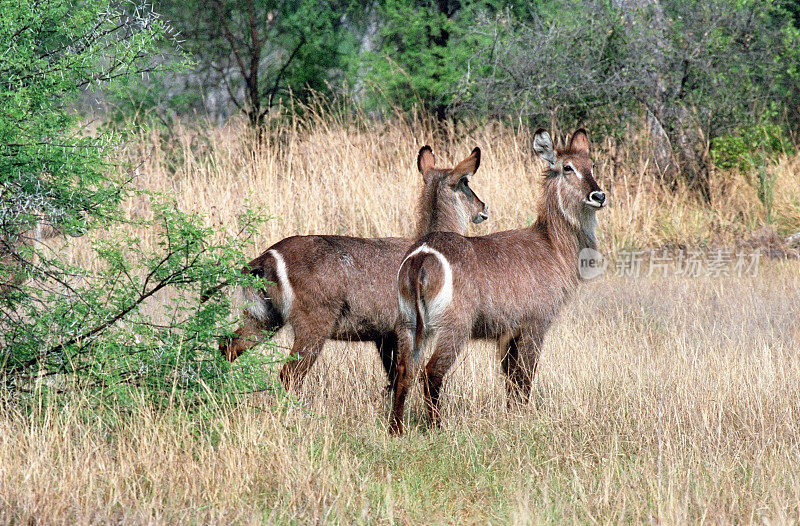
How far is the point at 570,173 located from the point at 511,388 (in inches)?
52.4

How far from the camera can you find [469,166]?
18.5ft

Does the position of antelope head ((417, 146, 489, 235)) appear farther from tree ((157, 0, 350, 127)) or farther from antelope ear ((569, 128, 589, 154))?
tree ((157, 0, 350, 127))

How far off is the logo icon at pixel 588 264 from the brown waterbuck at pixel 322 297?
1.03 m

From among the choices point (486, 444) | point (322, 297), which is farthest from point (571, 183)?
point (486, 444)

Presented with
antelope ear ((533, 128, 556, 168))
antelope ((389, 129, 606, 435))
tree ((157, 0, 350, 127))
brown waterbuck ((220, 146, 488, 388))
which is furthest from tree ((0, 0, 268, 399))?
tree ((157, 0, 350, 127))

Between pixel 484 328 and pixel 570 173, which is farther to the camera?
pixel 570 173

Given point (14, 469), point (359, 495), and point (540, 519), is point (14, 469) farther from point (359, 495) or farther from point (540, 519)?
point (540, 519)

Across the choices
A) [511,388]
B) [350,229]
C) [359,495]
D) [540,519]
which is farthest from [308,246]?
[350,229]

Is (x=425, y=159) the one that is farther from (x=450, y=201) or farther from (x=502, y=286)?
(x=502, y=286)

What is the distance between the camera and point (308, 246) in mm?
4988

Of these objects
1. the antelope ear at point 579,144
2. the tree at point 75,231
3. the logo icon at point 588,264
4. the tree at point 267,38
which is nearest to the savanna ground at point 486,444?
the tree at point 75,231

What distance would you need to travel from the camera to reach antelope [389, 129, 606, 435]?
4.46 m

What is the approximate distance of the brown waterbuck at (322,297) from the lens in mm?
4828

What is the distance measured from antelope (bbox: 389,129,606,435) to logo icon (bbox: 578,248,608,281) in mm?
34
